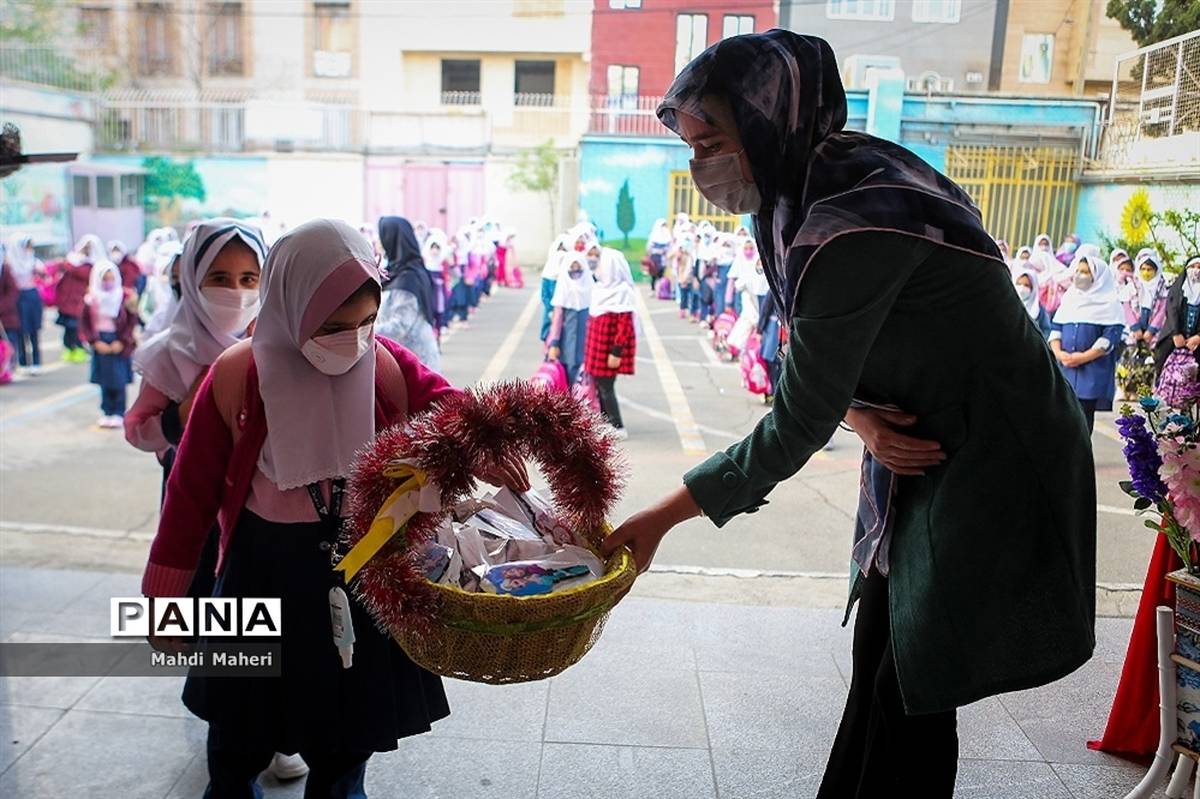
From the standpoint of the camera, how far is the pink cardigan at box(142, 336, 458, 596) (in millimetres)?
1731

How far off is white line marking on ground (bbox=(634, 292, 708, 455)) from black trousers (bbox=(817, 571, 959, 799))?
13.6 feet

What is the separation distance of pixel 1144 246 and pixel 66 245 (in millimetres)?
9060

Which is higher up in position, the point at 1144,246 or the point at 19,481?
the point at 1144,246

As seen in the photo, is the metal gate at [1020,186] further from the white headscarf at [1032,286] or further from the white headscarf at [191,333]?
the white headscarf at [191,333]

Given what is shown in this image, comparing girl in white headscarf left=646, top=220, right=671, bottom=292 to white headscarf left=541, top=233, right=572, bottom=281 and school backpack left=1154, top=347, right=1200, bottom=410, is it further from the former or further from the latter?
school backpack left=1154, top=347, right=1200, bottom=410

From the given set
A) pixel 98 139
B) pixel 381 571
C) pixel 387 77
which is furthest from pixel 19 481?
pixel 381 571

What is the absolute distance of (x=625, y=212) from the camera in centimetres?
535

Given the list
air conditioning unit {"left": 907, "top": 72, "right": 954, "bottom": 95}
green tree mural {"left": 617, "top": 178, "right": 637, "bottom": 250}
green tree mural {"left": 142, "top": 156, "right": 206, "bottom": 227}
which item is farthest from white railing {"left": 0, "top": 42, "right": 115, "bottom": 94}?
air conditioning unit {"left": 907, "top": 72, "right": 954, "bottom": 95}

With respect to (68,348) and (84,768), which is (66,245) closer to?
(68,348)

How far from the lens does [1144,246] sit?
10.8 feet

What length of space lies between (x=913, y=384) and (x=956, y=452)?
0.39 ft

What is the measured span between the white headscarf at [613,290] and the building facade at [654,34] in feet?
4.70

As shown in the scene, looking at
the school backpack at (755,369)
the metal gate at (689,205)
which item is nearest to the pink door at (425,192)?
the metal gate at (689,205)

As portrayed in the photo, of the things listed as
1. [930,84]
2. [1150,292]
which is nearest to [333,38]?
[930,84]
